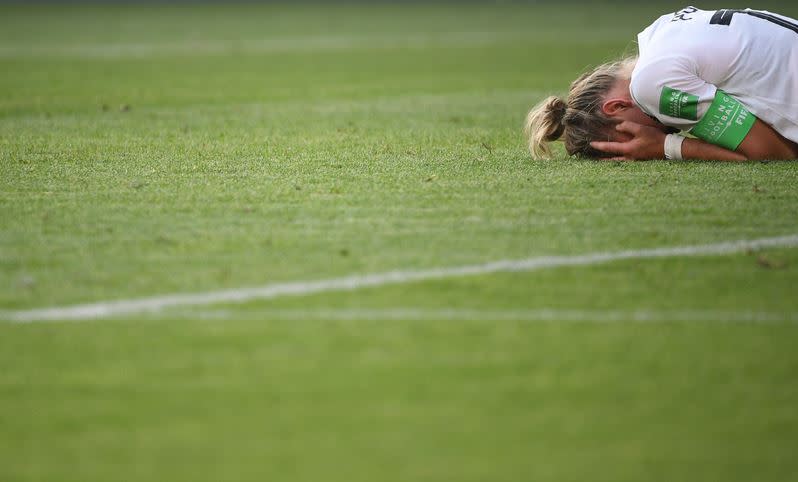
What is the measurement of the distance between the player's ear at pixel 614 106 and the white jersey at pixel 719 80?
13cm

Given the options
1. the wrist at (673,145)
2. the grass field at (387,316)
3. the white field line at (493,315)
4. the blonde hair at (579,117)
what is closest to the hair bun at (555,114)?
the blonde hair at (579,117)

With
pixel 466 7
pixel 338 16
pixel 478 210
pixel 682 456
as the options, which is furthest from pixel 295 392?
pixel 466 7

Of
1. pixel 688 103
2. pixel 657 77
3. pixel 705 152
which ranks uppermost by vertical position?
pixel 657 77

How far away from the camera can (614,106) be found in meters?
5.46

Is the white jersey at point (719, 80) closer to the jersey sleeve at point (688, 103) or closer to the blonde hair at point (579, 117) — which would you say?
the jersey sleeve at point (688, 103)

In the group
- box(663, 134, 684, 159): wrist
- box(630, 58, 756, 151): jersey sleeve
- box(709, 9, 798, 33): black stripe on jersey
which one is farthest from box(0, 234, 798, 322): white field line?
box(709, 9, 798, 33): black stripe on jersey

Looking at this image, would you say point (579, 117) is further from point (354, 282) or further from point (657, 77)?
point (354, 282)

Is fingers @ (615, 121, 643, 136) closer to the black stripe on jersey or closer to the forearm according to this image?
the forearm

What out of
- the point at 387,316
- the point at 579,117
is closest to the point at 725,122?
the point at 579,117

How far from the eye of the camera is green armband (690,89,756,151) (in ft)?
17.4

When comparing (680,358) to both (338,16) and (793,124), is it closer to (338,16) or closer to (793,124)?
(793,124)

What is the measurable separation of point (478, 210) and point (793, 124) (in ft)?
6.05

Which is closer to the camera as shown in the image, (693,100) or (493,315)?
(493,315)

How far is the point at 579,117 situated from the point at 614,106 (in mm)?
172
